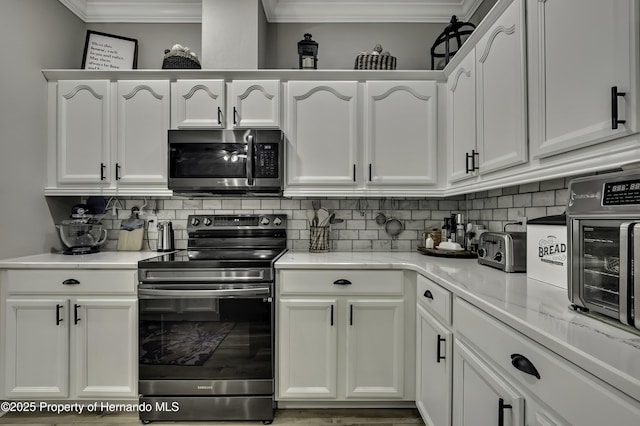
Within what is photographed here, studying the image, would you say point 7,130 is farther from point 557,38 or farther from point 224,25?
point 557,38

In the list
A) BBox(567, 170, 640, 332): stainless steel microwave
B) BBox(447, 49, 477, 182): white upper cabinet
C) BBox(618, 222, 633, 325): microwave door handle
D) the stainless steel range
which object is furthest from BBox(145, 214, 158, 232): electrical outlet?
BBox(618, 222, 633, 325): microwave door handle

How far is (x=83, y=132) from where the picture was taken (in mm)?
2383

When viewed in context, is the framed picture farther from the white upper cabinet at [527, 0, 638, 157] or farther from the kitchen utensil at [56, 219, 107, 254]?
the white upper cabinet at [527, 0, 638, 157]

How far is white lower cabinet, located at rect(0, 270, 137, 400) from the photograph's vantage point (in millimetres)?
2020

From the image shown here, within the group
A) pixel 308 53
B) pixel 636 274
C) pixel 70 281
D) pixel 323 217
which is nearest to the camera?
pixel 636 274

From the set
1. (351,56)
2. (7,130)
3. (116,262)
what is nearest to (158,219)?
(116,262)

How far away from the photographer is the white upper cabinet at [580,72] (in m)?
0.90

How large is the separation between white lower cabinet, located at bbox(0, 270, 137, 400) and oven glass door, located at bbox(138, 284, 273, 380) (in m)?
0.13

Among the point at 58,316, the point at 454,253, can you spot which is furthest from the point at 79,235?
the point at 454,253

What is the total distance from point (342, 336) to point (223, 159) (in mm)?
1339

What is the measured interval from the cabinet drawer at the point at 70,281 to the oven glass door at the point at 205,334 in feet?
0.49

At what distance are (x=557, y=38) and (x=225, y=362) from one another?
7.08ft

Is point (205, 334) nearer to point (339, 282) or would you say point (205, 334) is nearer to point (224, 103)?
point (339, 282)

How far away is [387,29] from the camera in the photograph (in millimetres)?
2713
